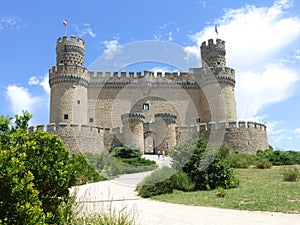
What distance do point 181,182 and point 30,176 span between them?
8.13 meters

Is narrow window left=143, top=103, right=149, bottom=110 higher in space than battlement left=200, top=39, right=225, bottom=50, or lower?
lower

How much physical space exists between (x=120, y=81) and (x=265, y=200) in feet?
89.1

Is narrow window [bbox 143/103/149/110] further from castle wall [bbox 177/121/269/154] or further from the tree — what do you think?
the tree

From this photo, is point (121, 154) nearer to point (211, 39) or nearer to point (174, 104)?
point (174, 104)

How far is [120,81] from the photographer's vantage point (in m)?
34.4

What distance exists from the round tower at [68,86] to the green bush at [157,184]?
62.7ft

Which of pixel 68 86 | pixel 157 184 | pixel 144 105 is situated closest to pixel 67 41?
pixel 68 86

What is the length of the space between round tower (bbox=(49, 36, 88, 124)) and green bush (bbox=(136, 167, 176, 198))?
752 inches

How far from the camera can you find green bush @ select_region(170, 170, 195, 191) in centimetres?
1202

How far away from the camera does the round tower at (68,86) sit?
29.9 meters

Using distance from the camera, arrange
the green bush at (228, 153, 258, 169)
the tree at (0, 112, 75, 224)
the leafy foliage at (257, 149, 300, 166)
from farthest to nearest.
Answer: the leafy foliage at (257, 149, 300, 166) → the green bush at (228, 153, 258, 169) → the tree at (0, 112, 75, 224)

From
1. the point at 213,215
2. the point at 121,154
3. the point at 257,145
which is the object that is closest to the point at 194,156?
the point at 213,215

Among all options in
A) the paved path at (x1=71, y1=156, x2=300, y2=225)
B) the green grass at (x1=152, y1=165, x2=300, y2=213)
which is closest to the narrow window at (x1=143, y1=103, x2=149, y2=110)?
the green grass at (x1=152, y1=165, x2=300, y2=213)

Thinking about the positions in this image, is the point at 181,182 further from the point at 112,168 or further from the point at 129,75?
the point at 129,75
